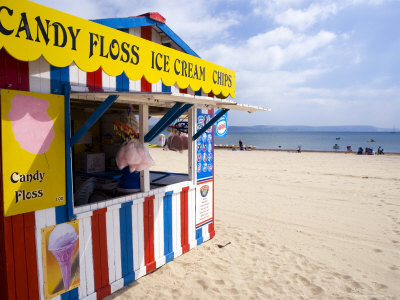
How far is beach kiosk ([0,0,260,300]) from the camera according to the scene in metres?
2.46

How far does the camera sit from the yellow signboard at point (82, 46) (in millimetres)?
2238

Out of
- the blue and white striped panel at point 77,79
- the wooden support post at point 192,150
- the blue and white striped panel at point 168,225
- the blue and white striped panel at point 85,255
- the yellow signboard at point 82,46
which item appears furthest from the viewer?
the wooden support post at point 192,150

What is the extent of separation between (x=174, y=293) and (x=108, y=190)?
5.72 ft

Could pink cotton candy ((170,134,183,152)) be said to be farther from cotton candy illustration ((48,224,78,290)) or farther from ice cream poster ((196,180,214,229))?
cotton candy illustration ((48,224,78,290))

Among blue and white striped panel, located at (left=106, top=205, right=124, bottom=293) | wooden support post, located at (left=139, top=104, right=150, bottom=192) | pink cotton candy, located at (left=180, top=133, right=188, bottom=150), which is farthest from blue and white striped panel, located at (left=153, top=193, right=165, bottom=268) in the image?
pink cotton candy, located at (left=180, top=133, right=188, bottom=150)

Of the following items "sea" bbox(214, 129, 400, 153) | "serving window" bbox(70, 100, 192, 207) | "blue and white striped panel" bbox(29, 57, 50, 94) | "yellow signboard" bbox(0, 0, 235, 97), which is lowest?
"sea" bbox(214, 129, 400, 153)

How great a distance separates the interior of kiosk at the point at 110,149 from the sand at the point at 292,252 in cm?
129

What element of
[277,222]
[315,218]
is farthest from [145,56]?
[315,218]

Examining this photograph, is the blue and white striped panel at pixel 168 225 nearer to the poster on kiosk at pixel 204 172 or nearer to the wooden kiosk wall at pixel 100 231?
the wooden kiosk wall at pixel 100 231

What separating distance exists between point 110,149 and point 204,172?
1833 mm

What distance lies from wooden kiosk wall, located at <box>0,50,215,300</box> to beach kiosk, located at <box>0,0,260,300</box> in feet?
0.04

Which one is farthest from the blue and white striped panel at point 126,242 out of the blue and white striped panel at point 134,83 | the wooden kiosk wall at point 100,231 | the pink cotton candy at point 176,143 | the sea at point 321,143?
the sea at point 321,143

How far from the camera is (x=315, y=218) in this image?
22.2 feet

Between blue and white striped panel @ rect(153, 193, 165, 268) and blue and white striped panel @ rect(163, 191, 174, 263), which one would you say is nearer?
blue and white striped panel @ rect(153, 193, 165, 268)
